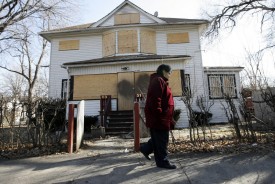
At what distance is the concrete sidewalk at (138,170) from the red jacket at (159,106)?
2.83 ft

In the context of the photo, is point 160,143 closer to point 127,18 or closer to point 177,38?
point 177,38

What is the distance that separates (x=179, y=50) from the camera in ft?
63.9

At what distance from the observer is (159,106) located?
468 centimetres

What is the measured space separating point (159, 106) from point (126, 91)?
38.7 feet

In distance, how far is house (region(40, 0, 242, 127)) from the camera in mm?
16562

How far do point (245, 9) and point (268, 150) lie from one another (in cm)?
1785

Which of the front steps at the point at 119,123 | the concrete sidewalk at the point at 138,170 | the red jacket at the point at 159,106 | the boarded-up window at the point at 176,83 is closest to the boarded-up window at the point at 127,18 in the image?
the boarded-up window at the point at 176,83

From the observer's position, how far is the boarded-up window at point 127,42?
19.4 meters

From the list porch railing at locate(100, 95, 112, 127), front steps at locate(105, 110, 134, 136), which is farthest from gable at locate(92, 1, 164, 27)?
front steps at locate(105, 110, 134, 136)

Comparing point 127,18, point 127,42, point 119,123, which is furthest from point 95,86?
point 127,18

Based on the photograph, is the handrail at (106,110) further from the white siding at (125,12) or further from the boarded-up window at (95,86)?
the white siding at (125,12)

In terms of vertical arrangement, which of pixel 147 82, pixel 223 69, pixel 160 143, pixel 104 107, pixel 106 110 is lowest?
pixel 160 143

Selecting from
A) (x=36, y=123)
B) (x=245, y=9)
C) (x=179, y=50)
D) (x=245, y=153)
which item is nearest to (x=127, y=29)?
(x=179, y=50)

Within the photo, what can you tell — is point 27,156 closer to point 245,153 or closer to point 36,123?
point 36,123
